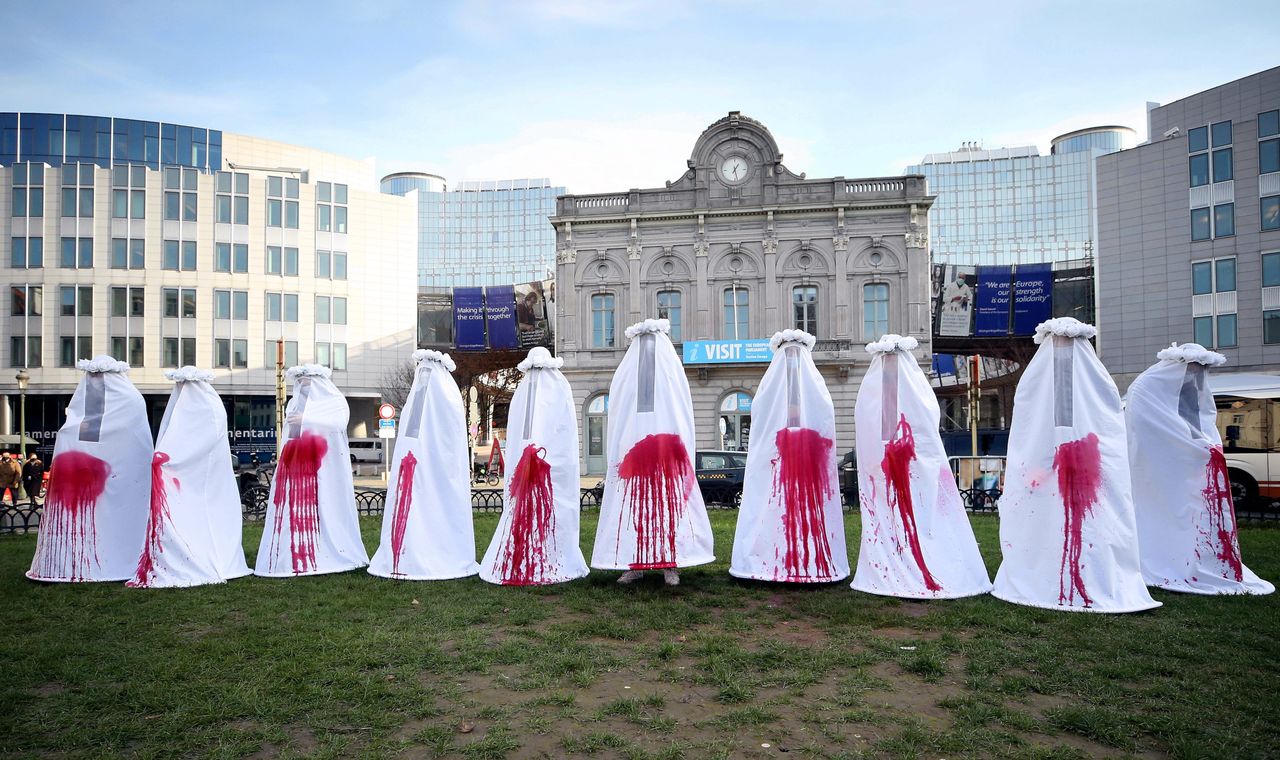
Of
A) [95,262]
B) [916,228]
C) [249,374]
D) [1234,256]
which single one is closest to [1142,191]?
[1234,256]

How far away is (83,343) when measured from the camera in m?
39.8

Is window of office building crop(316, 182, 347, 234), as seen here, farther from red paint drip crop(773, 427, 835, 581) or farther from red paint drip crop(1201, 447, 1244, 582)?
red paint drip crop(1201, 447, 1244, 582)

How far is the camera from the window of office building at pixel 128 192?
40125 mm

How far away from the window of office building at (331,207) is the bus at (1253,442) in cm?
4025

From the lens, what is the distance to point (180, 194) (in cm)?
4072

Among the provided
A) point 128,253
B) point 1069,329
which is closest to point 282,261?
point 128,253

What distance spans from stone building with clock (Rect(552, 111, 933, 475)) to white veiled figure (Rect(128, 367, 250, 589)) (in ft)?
67.9

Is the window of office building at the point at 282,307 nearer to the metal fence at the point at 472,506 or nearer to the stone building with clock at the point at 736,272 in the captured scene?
the stone building with clock at the point at 736,272

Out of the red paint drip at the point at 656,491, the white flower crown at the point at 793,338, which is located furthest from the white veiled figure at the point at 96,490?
the white flower crown at the point at 793,338

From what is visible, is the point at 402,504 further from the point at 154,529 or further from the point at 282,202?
the point at 282,202

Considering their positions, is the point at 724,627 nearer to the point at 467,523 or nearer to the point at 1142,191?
the point at 467,523

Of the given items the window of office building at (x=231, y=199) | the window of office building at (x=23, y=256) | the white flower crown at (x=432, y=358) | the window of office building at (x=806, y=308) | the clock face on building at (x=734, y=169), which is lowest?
the white flower crown at (x=432, y=358)

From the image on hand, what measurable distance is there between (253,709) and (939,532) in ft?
19.3

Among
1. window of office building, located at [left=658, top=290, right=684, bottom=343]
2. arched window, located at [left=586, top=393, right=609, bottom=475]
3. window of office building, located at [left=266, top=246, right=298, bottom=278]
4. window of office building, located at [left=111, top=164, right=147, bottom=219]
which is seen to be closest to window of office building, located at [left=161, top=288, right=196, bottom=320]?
window of office building, located at [left=266, top=246, right=298, bottom=278]
